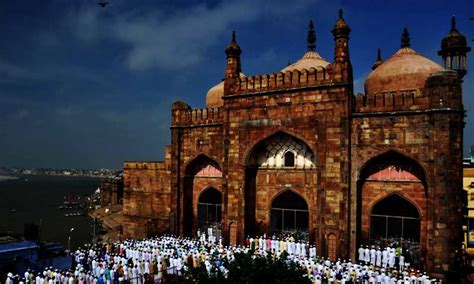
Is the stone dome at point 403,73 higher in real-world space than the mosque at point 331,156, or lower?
higher

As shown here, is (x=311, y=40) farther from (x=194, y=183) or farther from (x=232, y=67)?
(x=194, y=183)

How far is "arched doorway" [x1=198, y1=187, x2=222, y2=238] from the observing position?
22578mm

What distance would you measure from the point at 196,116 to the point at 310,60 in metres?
7.68

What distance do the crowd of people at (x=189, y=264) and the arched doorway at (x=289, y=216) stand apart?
747 mm

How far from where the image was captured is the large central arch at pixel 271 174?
63.1 feet

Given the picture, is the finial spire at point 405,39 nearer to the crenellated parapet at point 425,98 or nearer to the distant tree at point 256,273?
the crenellated parapet at point 425,98

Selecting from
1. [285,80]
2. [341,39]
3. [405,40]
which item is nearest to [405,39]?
[405,40]

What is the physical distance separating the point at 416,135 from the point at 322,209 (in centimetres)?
520

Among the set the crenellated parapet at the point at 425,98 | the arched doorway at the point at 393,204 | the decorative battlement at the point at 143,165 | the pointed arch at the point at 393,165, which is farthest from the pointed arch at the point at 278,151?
the decorative battlement at the point at 143,165

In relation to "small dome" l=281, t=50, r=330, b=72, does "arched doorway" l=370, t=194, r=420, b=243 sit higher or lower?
lower

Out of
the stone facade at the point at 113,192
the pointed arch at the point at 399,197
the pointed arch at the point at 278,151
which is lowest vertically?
the stone facade at the point at 113,192

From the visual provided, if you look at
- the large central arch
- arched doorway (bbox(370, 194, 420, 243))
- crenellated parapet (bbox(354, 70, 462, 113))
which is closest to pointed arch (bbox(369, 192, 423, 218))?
arched doorway (bbox(370, 194, 420, 243))

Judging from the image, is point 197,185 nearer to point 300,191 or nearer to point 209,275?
point 300,191

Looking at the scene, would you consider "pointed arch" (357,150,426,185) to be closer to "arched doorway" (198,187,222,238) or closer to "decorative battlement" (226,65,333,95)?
"decorative battlement" (226,65,333,95)
